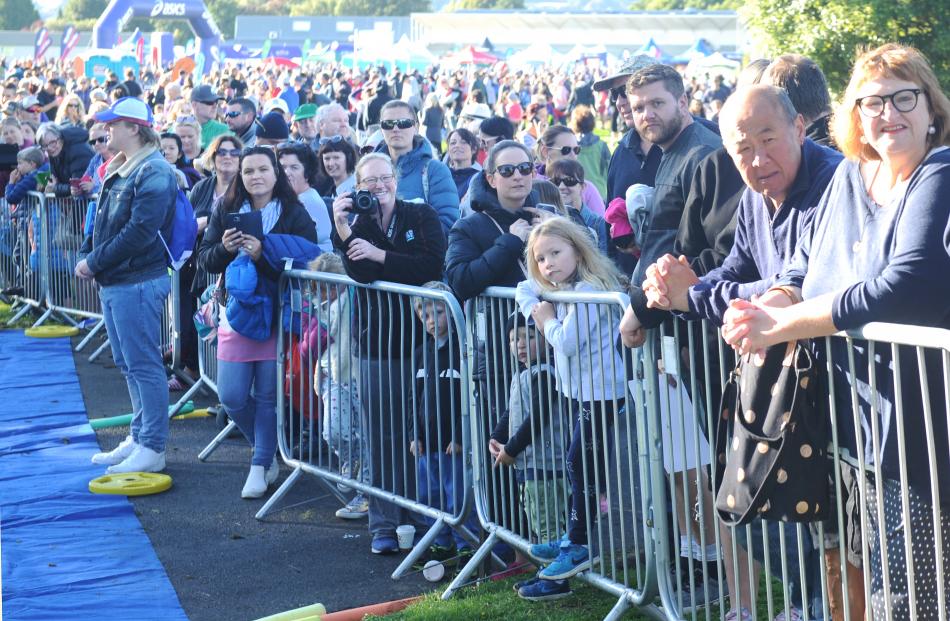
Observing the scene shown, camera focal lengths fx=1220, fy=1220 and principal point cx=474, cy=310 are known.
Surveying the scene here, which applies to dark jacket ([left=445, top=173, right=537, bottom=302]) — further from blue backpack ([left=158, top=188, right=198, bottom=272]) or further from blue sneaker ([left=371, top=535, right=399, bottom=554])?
blue backpack ([left=158, top=188, right=198, bottom=272])

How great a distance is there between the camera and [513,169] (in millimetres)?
6016

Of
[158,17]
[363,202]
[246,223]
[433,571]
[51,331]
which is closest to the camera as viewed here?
[433,571]

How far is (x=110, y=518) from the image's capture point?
6.65m

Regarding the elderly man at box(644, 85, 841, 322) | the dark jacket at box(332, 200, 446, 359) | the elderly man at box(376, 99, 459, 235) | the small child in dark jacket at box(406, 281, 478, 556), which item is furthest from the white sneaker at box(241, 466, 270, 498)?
the elderly man at box(644, 85, 841, 322)

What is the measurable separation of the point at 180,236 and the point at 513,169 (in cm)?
259

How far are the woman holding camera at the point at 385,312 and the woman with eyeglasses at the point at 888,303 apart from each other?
9.16 feet

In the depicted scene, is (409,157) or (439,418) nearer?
(439,418)

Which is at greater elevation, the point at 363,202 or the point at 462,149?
the point at 462,149

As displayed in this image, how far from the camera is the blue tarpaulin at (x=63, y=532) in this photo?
542 centimetres

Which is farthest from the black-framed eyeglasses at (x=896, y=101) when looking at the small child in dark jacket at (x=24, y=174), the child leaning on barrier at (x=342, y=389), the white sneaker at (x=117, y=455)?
the small child in dark jacket at (x=24, y=174)

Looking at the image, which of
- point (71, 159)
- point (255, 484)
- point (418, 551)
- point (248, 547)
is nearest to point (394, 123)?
point (255, 484)

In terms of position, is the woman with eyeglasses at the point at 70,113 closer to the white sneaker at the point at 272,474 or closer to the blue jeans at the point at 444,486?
the white sneaker at the point at 272,474

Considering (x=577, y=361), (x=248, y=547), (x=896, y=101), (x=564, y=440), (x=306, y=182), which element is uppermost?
(x=306, y=182)

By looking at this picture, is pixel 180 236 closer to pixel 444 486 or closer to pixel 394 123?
pixel 394 123
